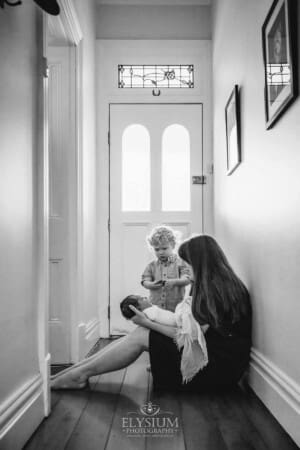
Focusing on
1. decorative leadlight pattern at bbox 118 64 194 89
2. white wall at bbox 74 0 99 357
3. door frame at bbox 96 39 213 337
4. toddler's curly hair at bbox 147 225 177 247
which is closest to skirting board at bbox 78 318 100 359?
white wall at bbox 74 0 99 357

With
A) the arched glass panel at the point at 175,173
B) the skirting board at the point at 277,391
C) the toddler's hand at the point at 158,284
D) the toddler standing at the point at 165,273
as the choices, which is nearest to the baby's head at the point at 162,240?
the toddler standing at the point at 165,273

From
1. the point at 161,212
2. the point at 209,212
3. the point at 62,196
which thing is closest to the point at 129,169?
the point at 161,212

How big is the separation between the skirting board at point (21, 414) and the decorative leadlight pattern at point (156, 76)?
3.03m

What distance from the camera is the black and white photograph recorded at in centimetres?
191

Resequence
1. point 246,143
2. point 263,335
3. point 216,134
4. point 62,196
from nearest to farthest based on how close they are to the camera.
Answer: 1. point 263,335
2. point 246,143
3. point 62,196
4. point 216,134

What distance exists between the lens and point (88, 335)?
12.2 feet

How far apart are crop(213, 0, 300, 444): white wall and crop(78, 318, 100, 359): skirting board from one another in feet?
3.71

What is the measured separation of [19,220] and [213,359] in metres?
1.29

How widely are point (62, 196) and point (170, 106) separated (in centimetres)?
159

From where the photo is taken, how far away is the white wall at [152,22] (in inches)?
177

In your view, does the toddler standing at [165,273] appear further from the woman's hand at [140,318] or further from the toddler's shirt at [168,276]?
the woman's hand at [140,318]

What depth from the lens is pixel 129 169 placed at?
4453mm

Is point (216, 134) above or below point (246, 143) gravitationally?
above

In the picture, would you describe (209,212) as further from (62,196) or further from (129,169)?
(62,196)
